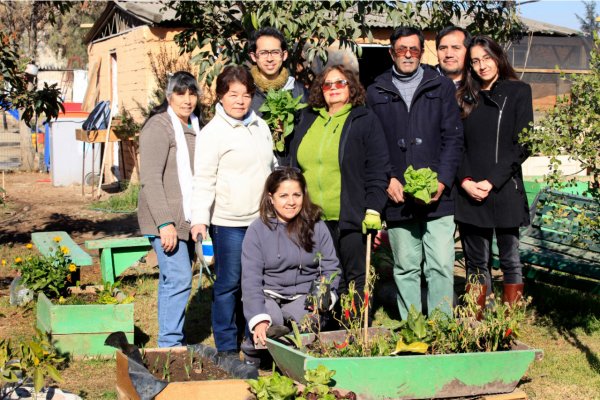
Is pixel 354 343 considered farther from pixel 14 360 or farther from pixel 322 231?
pixel 14 360

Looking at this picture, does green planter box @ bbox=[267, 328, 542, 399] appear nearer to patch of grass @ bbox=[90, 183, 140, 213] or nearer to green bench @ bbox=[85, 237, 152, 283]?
green bench @ bbox=[85, 237, 152, 283]

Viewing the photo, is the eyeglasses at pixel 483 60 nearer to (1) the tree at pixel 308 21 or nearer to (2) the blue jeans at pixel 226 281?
(1) the tree at pixel 308 21

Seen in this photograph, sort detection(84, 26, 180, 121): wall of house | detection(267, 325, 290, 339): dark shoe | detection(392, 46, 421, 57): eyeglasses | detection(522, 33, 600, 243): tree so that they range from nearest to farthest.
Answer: detection(267, 325, 290, 339): dark shoe, detection(522, 33, 600, 243): tree, detection(392, 46, 421, 57): eyeglasses, detection(84, 26, 180, 121): wall of house

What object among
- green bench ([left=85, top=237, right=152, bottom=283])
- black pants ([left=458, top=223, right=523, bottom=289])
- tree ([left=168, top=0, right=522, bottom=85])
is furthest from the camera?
green bench ([left=85, top=237, right=152, bottom=283])

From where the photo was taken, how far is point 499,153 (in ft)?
16.8

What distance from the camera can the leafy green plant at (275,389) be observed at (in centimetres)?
348

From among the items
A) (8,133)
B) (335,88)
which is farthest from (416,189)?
(8,133)

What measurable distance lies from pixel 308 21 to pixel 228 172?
192 centimetres

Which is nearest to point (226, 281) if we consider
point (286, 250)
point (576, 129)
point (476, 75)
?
point (286, 250)

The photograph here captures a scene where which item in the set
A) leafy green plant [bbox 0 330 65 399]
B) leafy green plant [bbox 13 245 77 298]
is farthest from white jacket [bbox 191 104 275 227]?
leafy green plant [bbox 13 245 77 298]

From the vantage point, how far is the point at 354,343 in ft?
14.1

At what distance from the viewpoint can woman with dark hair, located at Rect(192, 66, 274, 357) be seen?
15.9 ft

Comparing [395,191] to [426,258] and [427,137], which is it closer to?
[427,137]

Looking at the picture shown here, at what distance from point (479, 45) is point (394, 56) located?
0.55 m
